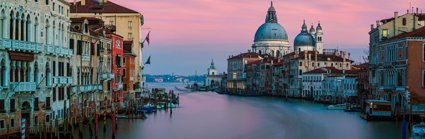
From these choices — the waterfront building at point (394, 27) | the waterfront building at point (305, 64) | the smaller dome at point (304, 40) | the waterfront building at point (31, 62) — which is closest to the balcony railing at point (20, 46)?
the waterfront building at point (31, 62)

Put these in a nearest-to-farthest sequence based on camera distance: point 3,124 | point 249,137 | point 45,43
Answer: point 3,124
point 45,43
point 249,137

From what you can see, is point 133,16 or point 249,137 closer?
point 249,137

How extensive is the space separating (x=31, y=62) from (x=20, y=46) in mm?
1077

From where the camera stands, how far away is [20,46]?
1970 cm

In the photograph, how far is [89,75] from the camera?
28.9 meters

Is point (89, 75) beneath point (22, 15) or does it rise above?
beneath

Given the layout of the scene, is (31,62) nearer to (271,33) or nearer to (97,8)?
(97,8)

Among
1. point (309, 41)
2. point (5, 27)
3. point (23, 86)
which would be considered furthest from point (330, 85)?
point (309, 41)

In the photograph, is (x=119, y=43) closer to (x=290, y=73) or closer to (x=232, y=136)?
(x=232, y=136)

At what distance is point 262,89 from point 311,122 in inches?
2185

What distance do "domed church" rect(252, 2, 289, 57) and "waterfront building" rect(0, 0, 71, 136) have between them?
8760cm

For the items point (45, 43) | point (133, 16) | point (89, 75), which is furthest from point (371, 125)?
point (133, 16)

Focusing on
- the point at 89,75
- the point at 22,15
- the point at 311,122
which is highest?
the point at 22,15

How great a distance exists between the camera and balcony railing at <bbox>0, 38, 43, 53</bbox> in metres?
18.8
